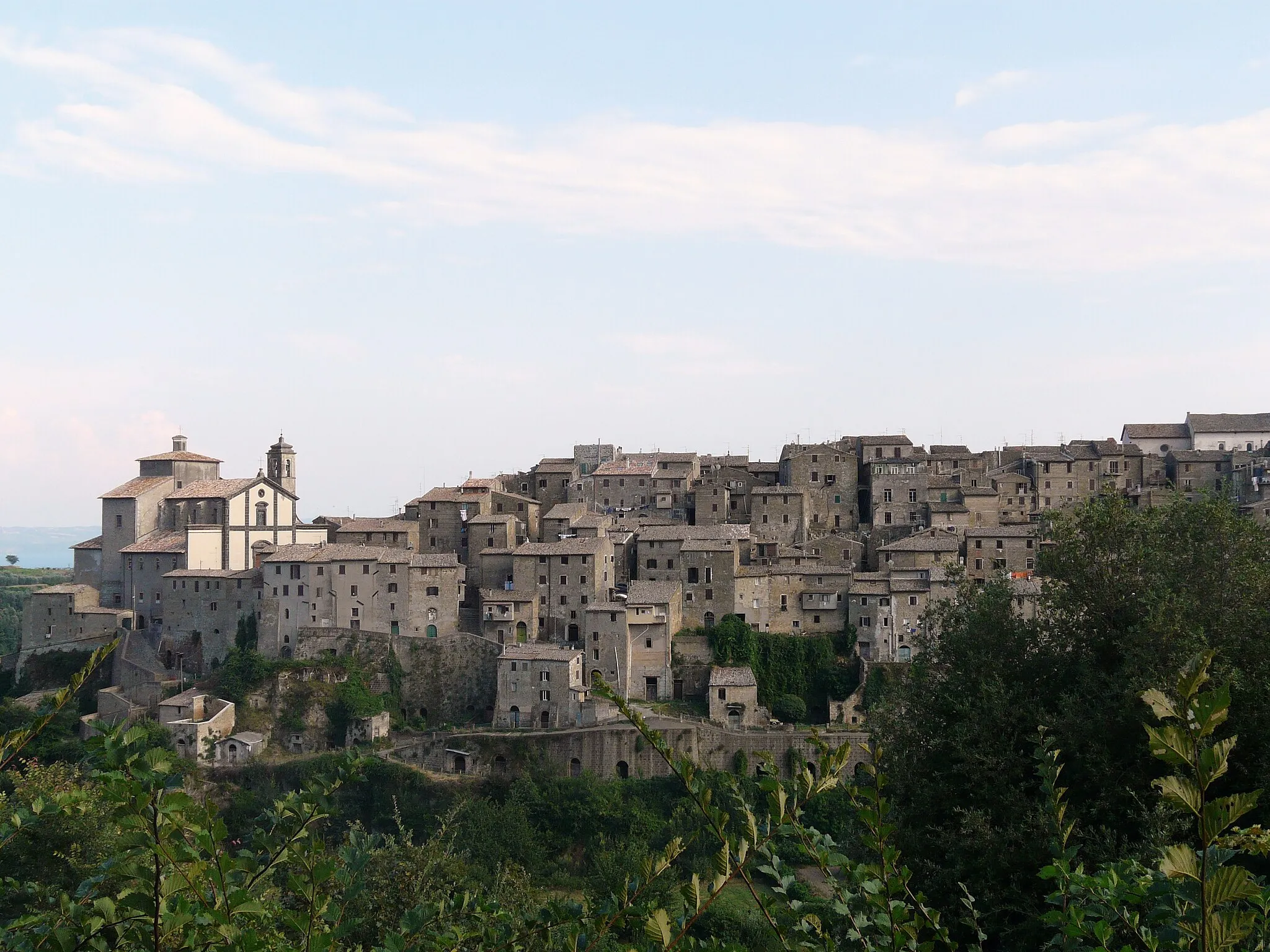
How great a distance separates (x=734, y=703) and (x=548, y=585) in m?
9.85

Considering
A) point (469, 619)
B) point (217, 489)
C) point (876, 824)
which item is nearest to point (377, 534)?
point (469, 619)

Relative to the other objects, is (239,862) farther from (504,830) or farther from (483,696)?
(483,696)

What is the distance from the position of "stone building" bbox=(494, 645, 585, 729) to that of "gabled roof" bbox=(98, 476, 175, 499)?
Answer: 23573mm

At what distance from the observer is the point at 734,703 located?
44625 mm

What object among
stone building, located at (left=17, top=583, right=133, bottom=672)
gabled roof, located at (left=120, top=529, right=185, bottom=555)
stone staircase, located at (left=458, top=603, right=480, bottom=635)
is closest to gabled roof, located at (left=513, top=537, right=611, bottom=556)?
stone staircase, located at (left=458, top=603, right=480, bottom=635)

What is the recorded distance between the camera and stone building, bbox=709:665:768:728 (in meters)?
44.5

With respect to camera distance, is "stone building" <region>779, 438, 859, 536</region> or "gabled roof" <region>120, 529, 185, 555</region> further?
"stone building" <region>779, 438, 859, 536</region>

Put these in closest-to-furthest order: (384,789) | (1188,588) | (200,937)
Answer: (200,937) → (1188,588) → (384,789)

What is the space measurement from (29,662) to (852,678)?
37.1 metres

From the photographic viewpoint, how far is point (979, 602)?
66.7 feet

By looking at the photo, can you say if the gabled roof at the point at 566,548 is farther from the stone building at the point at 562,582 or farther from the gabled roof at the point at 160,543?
the gabled roof at the point at 160,543

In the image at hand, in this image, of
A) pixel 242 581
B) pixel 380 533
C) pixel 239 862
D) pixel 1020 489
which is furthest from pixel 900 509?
pixel 239 862

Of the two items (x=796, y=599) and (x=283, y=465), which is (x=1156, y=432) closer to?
(x=796, y=599)

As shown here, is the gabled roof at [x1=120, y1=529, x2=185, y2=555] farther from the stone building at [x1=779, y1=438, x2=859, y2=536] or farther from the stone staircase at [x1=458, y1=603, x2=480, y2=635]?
the stone building at [x1=779, y1=438, x2=859, y2=536]
